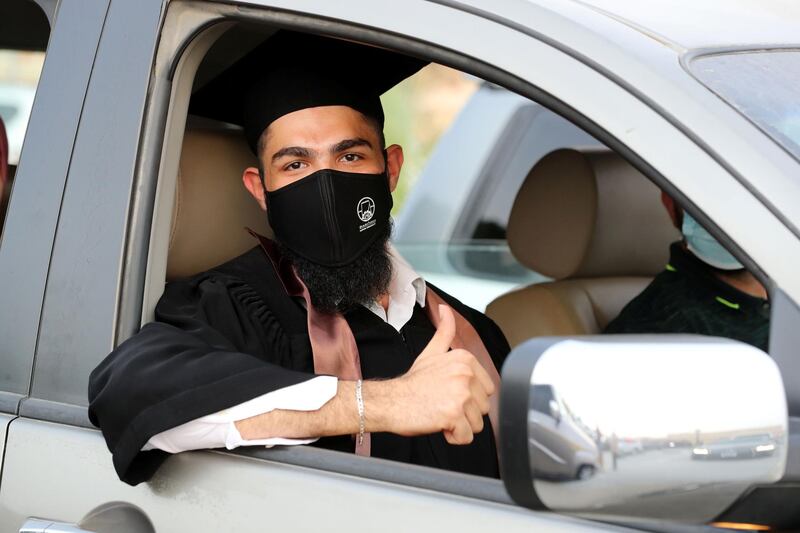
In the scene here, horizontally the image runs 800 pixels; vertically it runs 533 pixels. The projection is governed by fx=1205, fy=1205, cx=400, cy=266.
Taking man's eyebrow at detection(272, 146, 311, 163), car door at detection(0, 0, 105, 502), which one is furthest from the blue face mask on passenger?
car door at detection(0, 0, 105, 502)

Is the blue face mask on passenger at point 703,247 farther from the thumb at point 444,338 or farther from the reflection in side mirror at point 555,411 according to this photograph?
the reflection in side mirror at point 555,411

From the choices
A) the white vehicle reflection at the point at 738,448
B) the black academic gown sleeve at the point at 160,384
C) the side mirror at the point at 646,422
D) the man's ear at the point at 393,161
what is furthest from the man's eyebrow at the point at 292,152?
the white vehicle reflection at the point at 738,448

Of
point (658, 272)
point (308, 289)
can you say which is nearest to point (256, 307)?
point (308, 289)

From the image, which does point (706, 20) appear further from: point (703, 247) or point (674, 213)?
point (674, 213)

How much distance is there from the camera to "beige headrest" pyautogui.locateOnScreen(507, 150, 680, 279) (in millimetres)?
3398

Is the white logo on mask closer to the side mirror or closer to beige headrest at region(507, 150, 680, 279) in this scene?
beige headrest at region(507, 150, 680, 279)

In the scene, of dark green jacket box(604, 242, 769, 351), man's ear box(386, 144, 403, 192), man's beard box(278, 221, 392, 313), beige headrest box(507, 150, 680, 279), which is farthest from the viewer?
beige headrest box(507, 150, 680, 279)

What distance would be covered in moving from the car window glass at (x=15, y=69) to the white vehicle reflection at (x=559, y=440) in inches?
65.3

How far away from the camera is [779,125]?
1641 millimetres

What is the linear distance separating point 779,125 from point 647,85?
20 centimetres

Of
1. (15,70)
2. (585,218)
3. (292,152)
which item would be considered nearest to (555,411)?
(292,152)

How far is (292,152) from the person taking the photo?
2.73m

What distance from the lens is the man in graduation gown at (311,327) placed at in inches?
73.8

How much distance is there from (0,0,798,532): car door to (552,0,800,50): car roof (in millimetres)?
183
